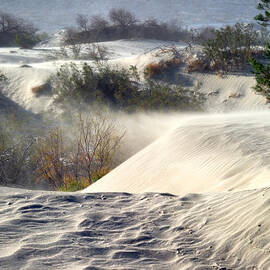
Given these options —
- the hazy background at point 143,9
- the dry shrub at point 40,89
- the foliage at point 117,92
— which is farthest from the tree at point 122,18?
the dry shrub at point 40,89

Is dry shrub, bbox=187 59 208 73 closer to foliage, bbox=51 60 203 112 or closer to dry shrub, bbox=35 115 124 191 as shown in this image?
foliage, bbox=51 60 203 112

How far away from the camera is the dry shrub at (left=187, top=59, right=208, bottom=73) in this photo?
19.7 m

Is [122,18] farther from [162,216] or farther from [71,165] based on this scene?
[162,216]

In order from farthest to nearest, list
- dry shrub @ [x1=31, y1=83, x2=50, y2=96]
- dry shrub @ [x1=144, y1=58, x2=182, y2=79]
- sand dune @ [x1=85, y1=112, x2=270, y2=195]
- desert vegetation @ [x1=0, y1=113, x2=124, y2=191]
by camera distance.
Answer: dry shrub @ [x1=144, y1=58, x2=182, y2=79]
dry shrub @ [x1=31, y1=83, x2=50, y2=96]
desert vegetation @ [x1=0, y1=113, x2=124, y2=191]
sand dune @ [x1=85, y1=112, x2=270, y2=195]

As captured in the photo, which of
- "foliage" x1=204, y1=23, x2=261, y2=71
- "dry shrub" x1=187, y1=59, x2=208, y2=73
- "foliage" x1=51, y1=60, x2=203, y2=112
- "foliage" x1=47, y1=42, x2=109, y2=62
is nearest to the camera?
"foliage" x1=51, y1=60, x2=203, y2=112

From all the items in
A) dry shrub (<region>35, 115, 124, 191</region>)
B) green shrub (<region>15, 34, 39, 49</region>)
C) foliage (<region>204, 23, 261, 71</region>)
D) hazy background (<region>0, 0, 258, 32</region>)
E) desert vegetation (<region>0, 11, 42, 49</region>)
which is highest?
hazy background (<region>0, 0, 258, 32</region>)

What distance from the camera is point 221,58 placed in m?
19.4

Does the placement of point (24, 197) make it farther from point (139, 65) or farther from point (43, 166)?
point (139, 65)

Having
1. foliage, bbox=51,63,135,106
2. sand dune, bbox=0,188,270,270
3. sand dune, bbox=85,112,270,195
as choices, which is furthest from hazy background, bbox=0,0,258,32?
sand dune, bbox=0,188,270,270

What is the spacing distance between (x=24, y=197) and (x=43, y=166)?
4.66 meters

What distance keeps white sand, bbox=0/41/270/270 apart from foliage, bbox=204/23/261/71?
11.7 m

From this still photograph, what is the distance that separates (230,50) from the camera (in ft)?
63.5

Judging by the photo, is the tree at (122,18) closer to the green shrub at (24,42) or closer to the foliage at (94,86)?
the green shrub at (24,42)

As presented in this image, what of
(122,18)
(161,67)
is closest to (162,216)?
(161,67)
